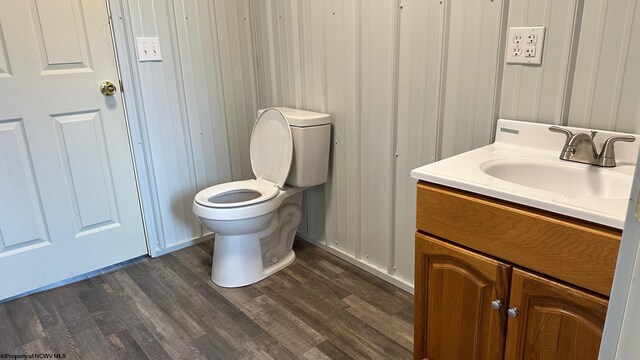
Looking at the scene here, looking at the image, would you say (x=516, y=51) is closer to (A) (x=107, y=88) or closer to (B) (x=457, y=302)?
(B) (x=457, y=302)

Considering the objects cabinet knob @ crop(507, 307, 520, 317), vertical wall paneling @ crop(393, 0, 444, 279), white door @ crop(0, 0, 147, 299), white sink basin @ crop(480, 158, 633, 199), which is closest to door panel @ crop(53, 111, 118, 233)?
white door @ crop(0, 0, 147, 299)

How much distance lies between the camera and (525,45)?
144cm

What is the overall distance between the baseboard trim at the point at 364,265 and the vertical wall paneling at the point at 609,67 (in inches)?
42.4

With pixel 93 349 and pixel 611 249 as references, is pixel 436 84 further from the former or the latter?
pixel 93 349

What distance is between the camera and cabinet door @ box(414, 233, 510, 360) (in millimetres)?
1211

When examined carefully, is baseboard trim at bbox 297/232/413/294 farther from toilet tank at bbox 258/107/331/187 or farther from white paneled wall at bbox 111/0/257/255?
white paneled wall at bbox 111/0/257/255

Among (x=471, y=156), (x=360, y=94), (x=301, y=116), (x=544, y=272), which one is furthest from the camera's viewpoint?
(x=301, y=116)

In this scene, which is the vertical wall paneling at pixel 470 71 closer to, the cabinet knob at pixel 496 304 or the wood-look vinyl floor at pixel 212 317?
the cabinet knob at pixel 496 304

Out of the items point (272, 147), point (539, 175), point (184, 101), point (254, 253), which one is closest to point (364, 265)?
point (254, 253)

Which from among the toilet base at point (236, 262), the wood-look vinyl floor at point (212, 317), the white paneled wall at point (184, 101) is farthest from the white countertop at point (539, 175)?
the white paneled wall at point (184, 101)

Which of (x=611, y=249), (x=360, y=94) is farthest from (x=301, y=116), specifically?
(x=611, y=249)

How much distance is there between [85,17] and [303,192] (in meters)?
1.39

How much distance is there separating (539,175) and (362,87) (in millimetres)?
911

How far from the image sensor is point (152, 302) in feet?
6.80
